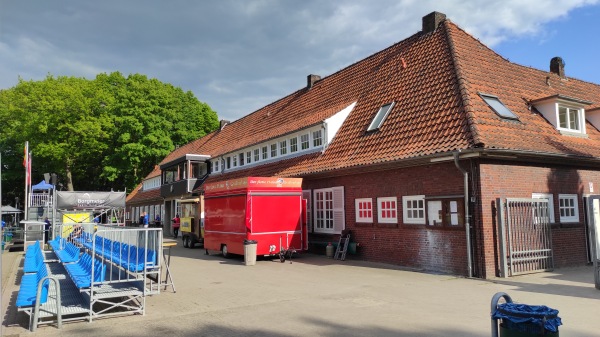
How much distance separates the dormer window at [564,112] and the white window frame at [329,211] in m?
7.42

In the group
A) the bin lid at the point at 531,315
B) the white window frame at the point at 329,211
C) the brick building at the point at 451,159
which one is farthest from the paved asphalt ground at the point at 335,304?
the white window frame at the point at 329,211

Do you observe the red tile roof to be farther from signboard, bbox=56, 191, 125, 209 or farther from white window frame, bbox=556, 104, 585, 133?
signboard, bbox=56, 191, 125, 209

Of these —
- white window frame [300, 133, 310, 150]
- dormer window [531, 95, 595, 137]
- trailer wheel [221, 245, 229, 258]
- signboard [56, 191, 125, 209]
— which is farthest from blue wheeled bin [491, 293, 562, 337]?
signboard [56, 191, 125, 209]

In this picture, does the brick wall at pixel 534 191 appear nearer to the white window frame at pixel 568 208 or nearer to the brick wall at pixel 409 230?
the white window frame at pixel 568 208

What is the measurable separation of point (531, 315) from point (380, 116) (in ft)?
43.5

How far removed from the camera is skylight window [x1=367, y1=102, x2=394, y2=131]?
16.6 metres

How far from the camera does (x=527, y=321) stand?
4180mm

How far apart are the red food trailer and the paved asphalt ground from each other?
2.55 metres

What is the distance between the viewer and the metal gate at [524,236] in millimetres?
11953

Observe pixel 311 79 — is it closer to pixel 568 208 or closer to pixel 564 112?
pixel 564 112

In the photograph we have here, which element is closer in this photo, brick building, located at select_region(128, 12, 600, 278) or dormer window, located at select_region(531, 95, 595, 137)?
brick building, located at select_region(128, 12, 600, 278)

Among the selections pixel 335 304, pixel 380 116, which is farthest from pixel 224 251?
pixel 335 304

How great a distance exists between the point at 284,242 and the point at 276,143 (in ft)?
24.3

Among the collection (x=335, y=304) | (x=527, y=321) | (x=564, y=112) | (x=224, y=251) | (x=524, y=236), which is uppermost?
(x=564, y=112)
